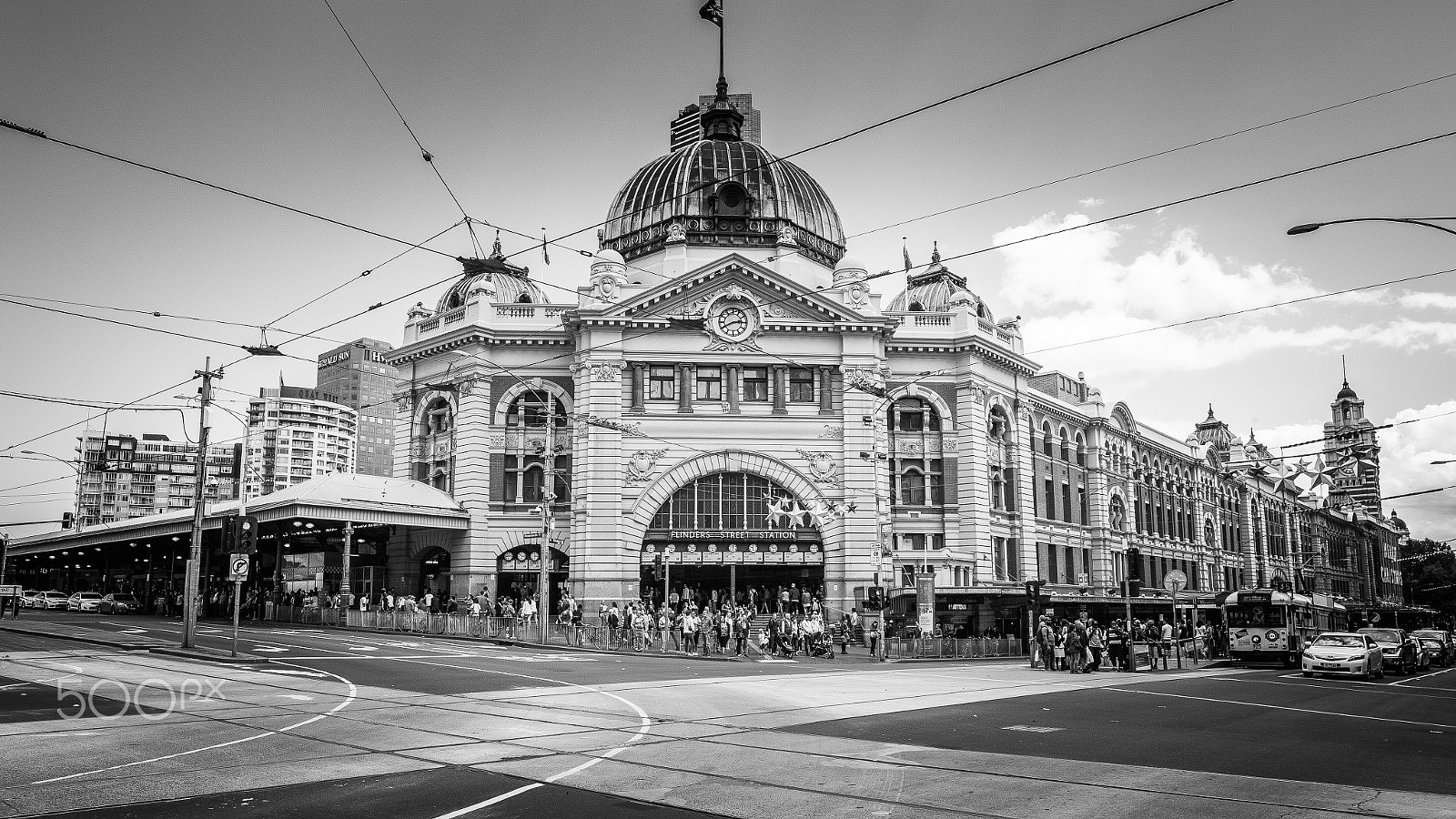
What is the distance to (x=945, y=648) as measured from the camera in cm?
4366

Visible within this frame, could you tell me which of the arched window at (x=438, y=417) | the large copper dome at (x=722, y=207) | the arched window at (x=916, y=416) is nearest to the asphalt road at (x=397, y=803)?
the arched window at (x=438, y=417)

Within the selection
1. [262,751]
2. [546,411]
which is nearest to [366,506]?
[546,411]

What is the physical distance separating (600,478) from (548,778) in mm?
41649

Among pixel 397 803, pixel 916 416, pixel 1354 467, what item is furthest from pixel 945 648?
pixel 1354 467

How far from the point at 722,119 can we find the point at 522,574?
29.4 metres

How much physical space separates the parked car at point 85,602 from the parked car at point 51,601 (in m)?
3.89

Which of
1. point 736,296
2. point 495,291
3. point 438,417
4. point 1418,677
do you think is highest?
point 495,291

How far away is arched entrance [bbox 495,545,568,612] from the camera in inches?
2206

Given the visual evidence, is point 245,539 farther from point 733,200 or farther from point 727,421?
point 733,200

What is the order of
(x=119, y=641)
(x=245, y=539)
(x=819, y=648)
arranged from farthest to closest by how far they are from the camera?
1. (x=819, y=648)
2. (x=119, y=641)
3. (x=245, y=539)

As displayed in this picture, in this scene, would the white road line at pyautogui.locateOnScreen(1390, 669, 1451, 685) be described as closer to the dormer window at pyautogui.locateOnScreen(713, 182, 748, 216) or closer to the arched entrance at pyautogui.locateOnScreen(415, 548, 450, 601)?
→ the dormer window at pyautogui.locateOnScreen(713, 182, 748, 216)

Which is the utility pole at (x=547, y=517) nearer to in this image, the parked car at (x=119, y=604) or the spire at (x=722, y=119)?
the spire at (x=722, y=119)

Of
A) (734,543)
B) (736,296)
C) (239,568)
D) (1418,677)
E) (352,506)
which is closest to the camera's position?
(239,568)

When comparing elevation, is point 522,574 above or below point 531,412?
below
